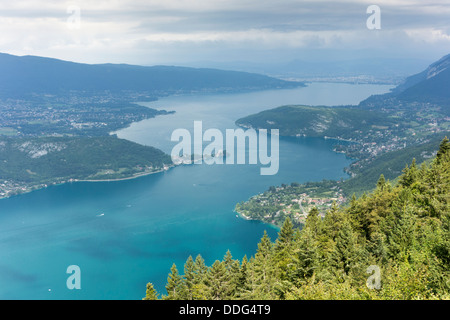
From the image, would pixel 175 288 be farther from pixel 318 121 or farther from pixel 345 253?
pixel 318 121

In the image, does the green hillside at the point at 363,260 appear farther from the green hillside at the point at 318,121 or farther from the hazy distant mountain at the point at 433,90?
the hazy distant mountain at the point at 433,90

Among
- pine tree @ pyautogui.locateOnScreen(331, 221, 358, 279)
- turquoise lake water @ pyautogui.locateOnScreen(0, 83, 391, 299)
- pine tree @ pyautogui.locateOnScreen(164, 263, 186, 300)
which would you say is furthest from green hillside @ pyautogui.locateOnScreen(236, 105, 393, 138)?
pine tree @ pyautogui.locateOnScreen(331, 221, 358, 279)

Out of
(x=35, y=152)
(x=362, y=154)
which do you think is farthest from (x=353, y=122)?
(x=35, y=152)

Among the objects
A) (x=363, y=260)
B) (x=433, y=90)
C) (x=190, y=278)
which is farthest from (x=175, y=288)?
(x=433, y=90)

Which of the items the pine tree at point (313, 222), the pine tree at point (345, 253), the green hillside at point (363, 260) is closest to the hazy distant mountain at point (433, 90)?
the pine tree at point (313, 222)

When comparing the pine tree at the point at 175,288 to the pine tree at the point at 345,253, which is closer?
the pine tree at the point at 345,253

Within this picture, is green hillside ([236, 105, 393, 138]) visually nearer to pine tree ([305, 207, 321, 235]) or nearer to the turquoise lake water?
the turquoise lake water

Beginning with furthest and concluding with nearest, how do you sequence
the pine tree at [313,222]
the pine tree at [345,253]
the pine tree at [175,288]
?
the pine tree at [313,222], the pine tree at [175,288], the pine tree at [345,253]

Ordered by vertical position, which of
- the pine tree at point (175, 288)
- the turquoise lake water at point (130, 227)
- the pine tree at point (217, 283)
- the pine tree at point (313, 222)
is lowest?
the turquoise lake water at point (130, 227)

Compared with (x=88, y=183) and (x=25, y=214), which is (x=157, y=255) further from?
(x=88, y=183)
